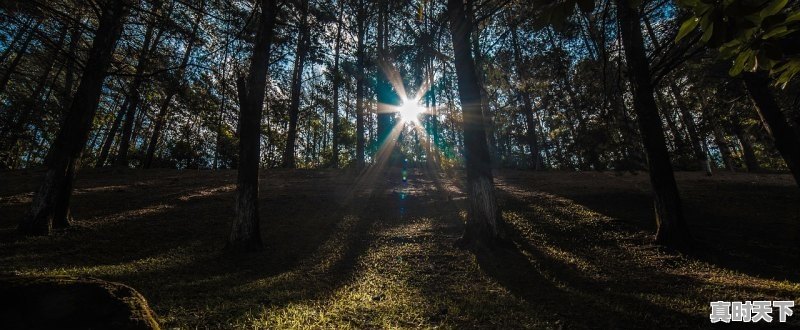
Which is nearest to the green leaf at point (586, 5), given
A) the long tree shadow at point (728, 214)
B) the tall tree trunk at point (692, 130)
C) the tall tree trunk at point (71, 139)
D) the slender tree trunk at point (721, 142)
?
the long tree shadow at point (728, 214)

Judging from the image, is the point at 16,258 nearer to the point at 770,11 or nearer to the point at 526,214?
the point at 770,11

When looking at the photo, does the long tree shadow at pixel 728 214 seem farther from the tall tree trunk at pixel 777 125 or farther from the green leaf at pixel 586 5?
the green leaf at pixel 586 5

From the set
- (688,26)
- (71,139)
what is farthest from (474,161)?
(71,139)

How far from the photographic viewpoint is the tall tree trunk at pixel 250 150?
30.4ft

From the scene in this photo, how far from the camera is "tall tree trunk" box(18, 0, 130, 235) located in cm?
996

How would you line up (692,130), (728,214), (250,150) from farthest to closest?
(692,130)
(728,214)
(250,150)

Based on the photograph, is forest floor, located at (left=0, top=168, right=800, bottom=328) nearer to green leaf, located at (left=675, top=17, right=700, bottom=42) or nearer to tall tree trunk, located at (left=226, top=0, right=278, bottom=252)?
tall tree trunk, located at (left=226, top=0, right=278, bottom=252)

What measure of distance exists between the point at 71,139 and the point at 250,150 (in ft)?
17.9

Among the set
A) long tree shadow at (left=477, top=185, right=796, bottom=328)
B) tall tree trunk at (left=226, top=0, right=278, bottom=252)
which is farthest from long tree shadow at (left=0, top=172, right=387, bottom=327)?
long tree shadow at (left=477, top=185, right=796, bottom=328)

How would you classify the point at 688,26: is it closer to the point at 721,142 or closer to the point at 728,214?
the point at 728,214

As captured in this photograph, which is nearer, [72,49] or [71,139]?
[71,139]

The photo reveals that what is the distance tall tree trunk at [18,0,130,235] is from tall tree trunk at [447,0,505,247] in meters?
8.79

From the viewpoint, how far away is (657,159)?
934 centimetres

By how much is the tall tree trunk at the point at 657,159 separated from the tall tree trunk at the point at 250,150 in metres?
8.95
